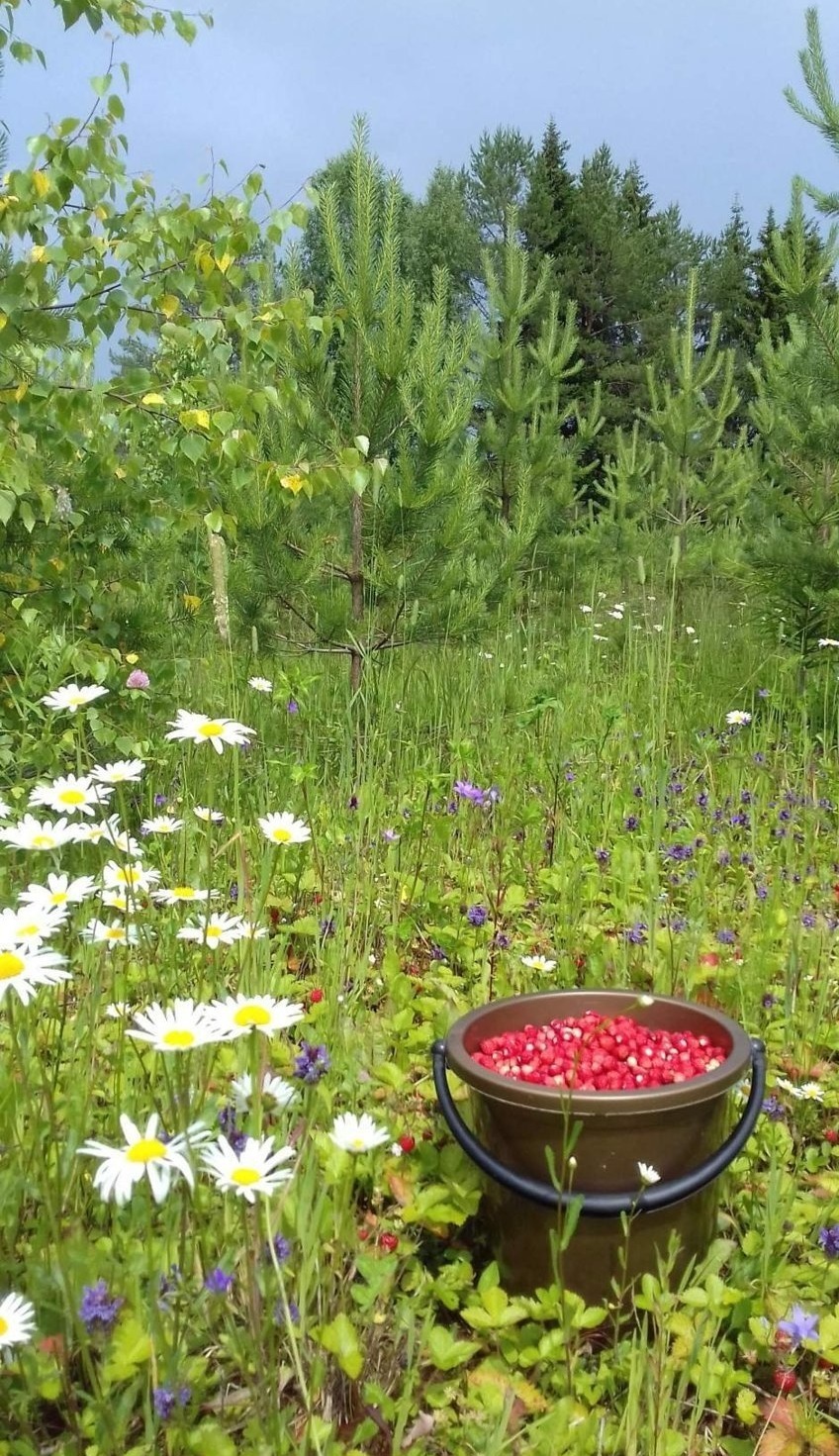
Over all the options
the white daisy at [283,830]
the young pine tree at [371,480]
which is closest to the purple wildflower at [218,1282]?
the white daisy at [283,830]

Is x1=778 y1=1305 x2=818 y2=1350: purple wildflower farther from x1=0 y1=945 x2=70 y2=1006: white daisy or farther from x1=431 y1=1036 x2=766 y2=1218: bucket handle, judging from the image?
x1=0 y1=945 x2=70 y2=1006: white daisy

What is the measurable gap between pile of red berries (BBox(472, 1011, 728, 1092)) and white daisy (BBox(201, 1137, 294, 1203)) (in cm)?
51

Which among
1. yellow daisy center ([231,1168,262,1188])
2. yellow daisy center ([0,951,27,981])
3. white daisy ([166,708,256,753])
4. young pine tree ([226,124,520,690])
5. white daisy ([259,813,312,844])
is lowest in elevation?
yellow daisy center ([231,1168,262,1188])

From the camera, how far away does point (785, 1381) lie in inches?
44.3

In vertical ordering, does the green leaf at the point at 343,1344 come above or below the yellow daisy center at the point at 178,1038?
below

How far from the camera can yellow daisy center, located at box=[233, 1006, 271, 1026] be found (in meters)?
0.90

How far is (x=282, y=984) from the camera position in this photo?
5.63 feet

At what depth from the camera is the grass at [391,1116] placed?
3.07 feet

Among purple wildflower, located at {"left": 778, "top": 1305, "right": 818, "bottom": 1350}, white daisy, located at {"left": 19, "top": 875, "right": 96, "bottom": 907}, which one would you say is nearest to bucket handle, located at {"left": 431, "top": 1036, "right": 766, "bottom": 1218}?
purple wildflower, located at {"left": 778, "top": 1305, "right": 818, "bottom": 1350}

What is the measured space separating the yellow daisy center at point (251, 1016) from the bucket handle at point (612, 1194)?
1.24ft

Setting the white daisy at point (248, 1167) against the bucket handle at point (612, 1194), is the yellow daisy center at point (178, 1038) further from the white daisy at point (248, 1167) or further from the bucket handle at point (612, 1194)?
the bucket handle at point (612, 1194)

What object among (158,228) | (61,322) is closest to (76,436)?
(61,322)

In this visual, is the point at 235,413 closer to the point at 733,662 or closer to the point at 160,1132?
the point at 160,1132

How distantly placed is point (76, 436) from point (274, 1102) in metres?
1.68
